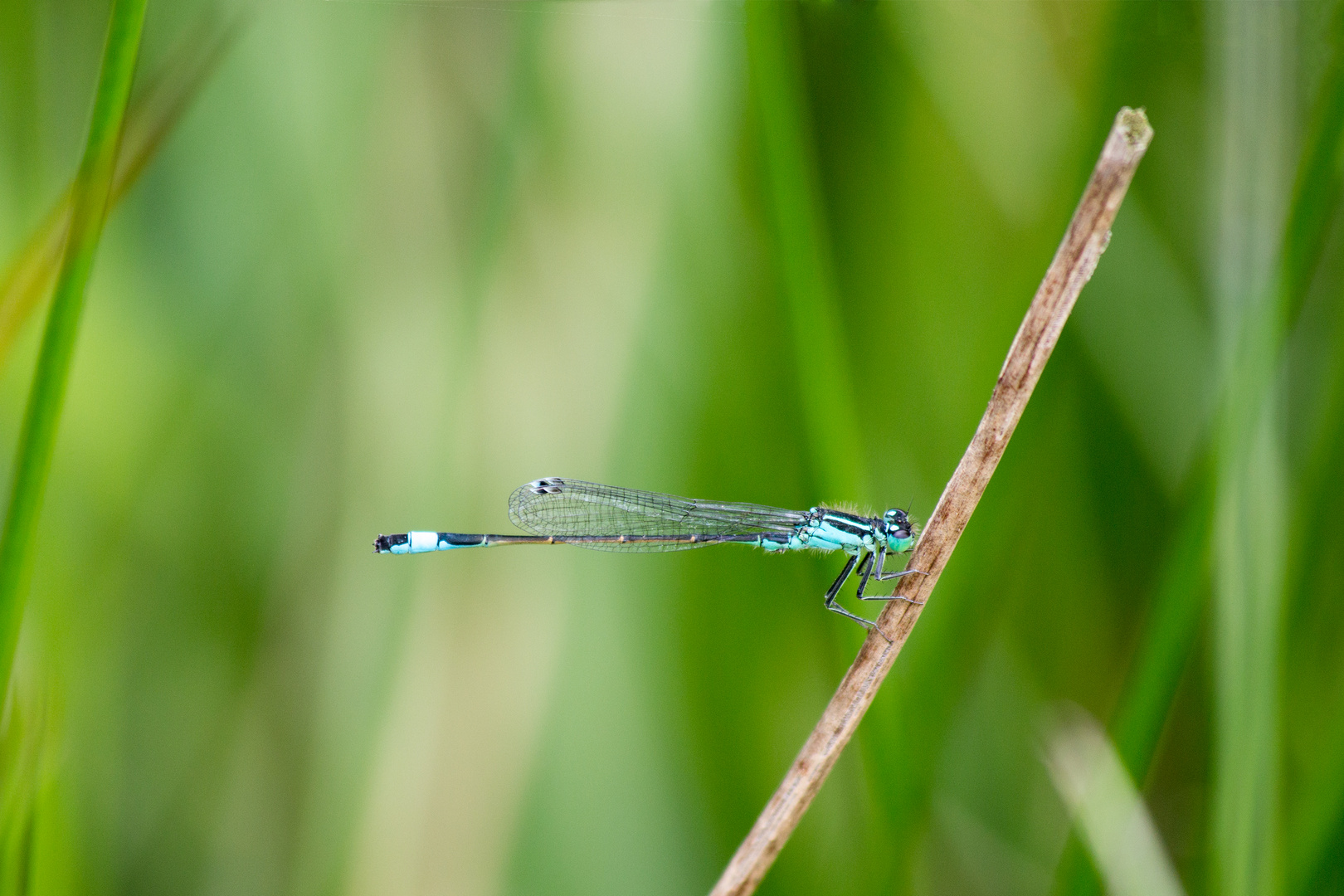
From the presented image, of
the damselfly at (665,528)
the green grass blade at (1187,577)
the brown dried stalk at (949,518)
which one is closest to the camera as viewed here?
the brown dried stalk at (949,518)

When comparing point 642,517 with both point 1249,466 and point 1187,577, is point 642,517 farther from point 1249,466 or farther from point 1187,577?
point 1249,466

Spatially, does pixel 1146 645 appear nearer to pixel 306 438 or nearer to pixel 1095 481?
pixel 1095 481

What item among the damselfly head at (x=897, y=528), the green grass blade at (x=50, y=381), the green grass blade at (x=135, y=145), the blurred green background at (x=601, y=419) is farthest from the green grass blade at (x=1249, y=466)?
the green grass blade at (x=135, y=145)

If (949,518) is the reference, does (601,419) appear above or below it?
above

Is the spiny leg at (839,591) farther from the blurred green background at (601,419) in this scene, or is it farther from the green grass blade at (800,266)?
the green grass blade at (800,266)

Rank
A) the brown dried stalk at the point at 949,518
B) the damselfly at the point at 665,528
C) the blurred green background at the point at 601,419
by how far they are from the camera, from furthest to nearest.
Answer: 1. the damselfly at the point at 665,528
2. the blurred green background at the point at 601,419
3. the brown dried stalk at the point at 949,518

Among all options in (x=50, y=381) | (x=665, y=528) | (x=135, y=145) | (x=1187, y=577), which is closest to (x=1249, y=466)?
(x=1187, y=577)

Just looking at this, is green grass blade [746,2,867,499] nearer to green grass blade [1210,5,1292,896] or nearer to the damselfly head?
the damselfly head
